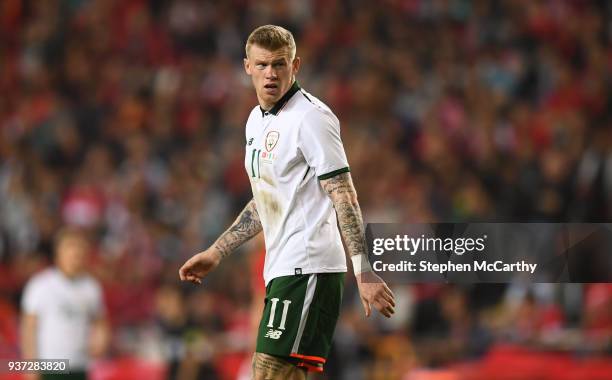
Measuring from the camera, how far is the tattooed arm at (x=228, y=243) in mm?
4645

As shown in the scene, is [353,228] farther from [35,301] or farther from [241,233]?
[35,301]

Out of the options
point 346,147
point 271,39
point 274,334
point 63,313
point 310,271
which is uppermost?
point 346,147

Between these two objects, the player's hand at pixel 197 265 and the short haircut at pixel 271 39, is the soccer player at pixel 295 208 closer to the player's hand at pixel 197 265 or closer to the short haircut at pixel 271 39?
the short haircut at pixel 271 39

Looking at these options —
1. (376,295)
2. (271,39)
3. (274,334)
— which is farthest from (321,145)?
(274,334)

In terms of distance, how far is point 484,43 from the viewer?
41.4 feet

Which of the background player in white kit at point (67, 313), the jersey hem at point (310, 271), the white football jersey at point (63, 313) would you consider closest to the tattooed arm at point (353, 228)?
the jersey hem at point (310, 271)

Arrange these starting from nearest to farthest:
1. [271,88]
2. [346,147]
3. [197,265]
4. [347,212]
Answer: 1. [347,212]
2. [271,88]
3. [197,265]
4. [346,147]

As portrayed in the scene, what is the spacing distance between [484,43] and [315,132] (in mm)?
8801

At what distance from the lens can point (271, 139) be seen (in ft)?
14.3

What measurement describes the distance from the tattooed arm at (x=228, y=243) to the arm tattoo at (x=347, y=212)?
24.9 inches

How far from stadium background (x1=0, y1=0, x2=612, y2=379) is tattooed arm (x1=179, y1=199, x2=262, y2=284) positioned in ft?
9.53

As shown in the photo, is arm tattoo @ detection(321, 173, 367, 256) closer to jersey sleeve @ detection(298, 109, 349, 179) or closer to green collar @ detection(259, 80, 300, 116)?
jersey sleeve @ detection(298, 109, 349, 179)

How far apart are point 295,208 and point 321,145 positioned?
0.30m

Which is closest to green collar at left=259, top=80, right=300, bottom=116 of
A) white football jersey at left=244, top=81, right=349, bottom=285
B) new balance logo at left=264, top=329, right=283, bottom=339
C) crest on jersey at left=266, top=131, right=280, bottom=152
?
white football jersey at left=244, top=81, right=349, bottom=285
